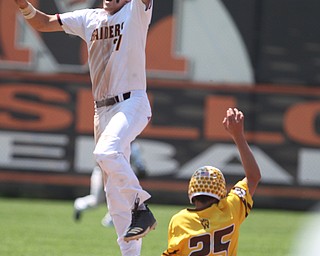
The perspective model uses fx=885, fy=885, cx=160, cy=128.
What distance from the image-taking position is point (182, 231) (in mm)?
5746

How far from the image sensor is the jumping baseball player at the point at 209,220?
568 centimetres

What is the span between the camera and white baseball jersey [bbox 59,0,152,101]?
7727 millimetres

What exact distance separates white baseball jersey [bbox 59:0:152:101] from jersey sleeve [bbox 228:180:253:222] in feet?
6.32

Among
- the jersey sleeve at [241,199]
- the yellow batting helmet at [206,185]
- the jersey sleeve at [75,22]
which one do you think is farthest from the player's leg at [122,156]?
the yellow batting helmet at [206,185]

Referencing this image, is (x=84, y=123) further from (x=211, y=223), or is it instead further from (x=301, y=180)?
(x=211, y=223)

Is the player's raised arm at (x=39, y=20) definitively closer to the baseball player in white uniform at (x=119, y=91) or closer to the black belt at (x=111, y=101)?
the baseball player in white uniform at (x=119, y=91)

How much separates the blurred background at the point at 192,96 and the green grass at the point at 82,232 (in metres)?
0.72

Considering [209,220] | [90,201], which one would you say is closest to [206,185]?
[209,220]

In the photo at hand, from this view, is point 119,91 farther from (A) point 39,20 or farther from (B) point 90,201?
(B) point 90,201

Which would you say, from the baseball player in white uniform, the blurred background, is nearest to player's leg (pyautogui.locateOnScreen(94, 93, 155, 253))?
the baseball player in white uniform

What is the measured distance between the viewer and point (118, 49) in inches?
306

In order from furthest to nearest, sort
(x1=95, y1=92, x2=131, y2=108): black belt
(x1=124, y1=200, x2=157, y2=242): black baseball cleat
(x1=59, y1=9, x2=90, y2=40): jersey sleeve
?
(x1=59, y1=9, x2=90, y2=40): jersey sleeve < (x1=95, y1=92, x2=131, y2=108): black belt < (x1=124, y1=200, x2=157, y2=242): black baseball cleat

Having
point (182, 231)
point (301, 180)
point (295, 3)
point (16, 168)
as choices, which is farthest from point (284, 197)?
point (182, 231)

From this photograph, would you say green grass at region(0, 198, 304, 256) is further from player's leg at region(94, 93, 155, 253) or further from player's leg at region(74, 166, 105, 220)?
player's leg at region(94, 93, 155, 253)
